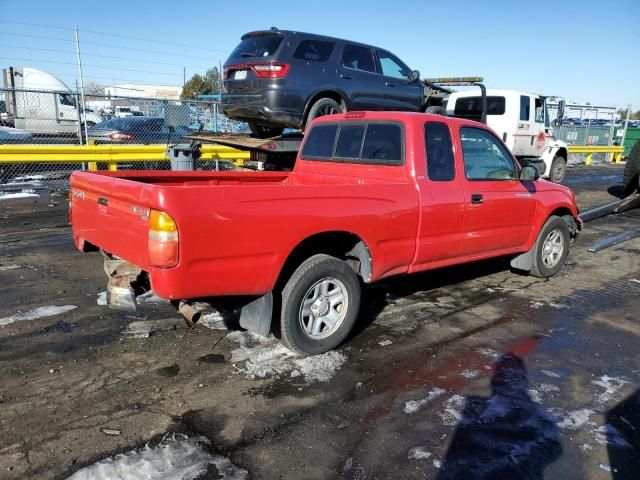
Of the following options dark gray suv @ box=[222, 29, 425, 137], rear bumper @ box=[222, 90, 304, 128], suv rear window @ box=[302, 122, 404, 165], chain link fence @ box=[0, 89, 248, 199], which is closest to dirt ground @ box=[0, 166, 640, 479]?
suv rear window @ box=[302, 122, 404, 165]

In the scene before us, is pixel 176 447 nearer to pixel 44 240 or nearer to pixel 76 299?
pixel 76 299

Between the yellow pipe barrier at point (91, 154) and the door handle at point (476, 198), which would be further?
the yellow pipe barrier at point (91, 154)

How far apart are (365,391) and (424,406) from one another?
1.30 ft

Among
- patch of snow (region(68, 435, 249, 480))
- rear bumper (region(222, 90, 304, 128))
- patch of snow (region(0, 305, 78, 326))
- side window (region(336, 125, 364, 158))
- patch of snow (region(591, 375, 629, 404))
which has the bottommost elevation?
patch of snow (region(591, 375, 629, 404))

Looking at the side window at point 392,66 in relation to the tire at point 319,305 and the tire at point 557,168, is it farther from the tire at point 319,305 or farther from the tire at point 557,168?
the tire at point 557,168

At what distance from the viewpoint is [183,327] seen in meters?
4.37

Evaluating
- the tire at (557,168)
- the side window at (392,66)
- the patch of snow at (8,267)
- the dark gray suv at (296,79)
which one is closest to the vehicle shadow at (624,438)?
the patch of snow at (8,267)

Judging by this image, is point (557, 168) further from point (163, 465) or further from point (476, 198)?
point (163, 465)

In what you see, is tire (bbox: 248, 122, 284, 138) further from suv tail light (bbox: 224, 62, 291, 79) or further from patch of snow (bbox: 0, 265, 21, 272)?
patch of snow (bbox: 0, 265, 21, 272)

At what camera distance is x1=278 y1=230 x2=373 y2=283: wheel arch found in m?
3.87

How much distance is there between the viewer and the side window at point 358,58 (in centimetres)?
872

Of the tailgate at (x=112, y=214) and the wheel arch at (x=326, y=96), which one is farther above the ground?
the wheel arch at (x=326, y=96)

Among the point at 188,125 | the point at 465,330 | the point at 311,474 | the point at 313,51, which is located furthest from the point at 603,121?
the point at 311,474

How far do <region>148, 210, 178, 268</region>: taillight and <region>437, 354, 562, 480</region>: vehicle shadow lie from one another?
1898 millimetres
